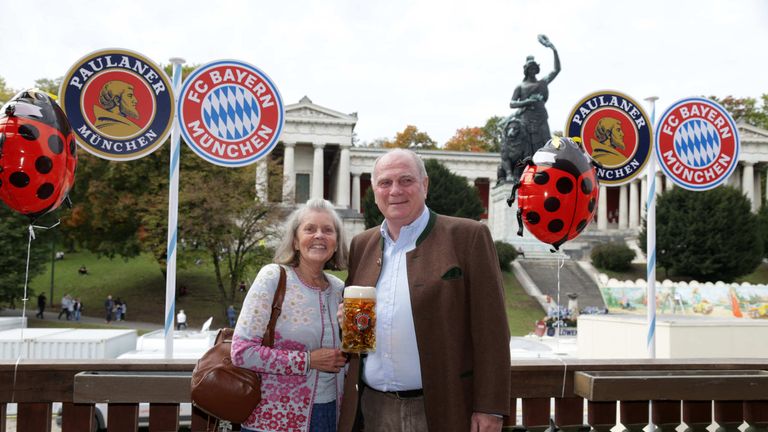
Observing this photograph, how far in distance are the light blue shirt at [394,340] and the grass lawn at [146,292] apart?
952 inches

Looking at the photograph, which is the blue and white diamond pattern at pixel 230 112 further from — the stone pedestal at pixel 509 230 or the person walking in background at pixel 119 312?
the stone pedestal at pixel 509 230

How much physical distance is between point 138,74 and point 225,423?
3.95 metres

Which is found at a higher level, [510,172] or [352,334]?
[510,172]

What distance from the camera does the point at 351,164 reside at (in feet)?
212

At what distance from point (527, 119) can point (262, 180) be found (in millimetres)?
14086

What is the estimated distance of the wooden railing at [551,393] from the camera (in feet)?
10.1

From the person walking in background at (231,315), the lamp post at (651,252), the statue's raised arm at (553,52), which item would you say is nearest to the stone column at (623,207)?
the statue's raised arm at (553,52)

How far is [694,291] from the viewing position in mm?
28078

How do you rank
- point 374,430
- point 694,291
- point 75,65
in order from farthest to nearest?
point 694,291, point 75,65, point 374,430

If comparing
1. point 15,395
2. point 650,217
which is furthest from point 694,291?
point 15,395

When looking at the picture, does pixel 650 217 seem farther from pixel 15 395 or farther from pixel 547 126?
pixel 547 126

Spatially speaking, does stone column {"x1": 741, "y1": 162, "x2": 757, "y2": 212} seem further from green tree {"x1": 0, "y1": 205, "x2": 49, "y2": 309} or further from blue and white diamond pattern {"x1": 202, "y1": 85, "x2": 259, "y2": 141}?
blue and white diamond pattern {"x1": 202, "y1": 85, "x2": 259, "y2": 141}

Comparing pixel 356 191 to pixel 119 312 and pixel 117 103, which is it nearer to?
pixel 119 312

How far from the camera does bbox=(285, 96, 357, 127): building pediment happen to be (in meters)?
58.8
